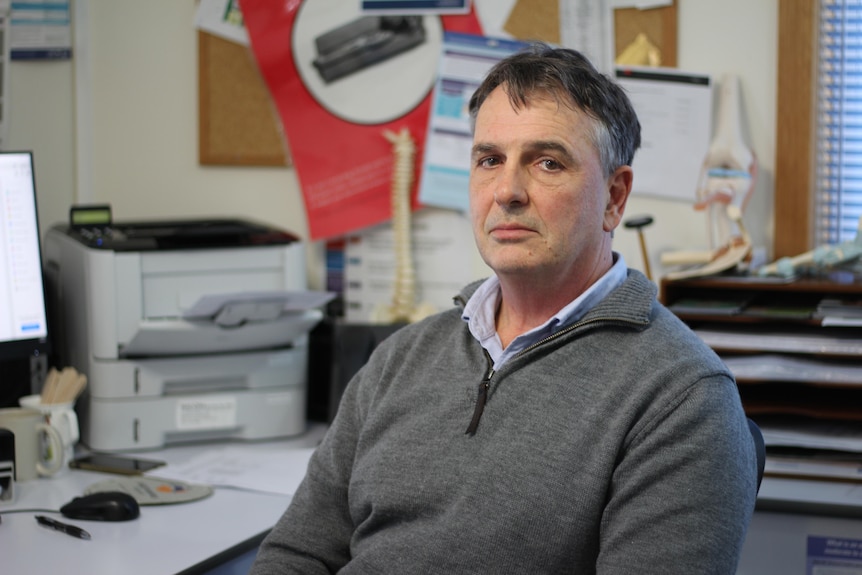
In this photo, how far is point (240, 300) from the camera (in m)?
1.86

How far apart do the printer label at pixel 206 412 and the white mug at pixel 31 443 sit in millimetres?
249

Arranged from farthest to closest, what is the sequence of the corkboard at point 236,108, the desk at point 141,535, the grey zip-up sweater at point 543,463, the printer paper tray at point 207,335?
1. the corkboard at point 236,108
2. the printer paper tray at point 207,335
3. the desk at point 141,535
4. the grey zip-up sweater at point 543,463

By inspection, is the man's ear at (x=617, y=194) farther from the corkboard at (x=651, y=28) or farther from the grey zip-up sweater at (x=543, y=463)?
the corkboard at (x=651, y=28)

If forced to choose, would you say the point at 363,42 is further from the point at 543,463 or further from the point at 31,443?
the point at 543,463

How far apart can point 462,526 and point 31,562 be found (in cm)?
64

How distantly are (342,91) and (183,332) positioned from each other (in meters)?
0.71

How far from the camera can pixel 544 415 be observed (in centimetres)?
123

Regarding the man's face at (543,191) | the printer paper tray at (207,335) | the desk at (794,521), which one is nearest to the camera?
the man's face at (543,191)

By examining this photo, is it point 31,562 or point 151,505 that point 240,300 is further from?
point 31,562

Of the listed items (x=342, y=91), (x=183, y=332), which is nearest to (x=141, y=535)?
(x=183, y=332)

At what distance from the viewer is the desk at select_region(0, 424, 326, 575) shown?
4.61ft

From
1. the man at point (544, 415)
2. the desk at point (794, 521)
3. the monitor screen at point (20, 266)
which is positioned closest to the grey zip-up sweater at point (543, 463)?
the man at point (544, 415)

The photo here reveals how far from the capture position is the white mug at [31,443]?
1.79 m

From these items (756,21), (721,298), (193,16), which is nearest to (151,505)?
(721,298)
